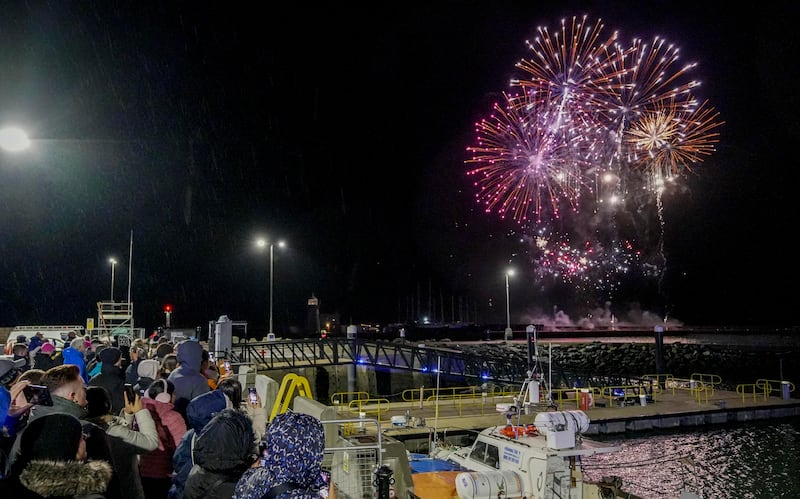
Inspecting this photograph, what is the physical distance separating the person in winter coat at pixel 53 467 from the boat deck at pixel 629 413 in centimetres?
1661

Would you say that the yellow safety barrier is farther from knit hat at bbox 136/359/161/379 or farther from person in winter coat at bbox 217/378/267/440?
knit hat at bbox 136/359/161/379

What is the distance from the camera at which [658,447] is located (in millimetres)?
23312

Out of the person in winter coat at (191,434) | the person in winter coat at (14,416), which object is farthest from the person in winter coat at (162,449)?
the person in winter coat at (14,416)

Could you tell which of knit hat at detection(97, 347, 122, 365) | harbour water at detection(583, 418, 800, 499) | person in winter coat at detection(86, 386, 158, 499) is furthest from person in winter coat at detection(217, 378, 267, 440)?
harbour water at detection(583, 418, 800, 499)

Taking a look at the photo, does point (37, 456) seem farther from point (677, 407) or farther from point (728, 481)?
point (677, 407)

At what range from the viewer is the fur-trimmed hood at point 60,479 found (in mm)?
3277

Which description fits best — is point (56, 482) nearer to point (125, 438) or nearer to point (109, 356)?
point (125, 438)

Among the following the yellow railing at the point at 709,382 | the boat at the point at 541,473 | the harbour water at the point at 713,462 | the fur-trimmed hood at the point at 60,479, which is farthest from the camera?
the yellow railing at the point at 709,382

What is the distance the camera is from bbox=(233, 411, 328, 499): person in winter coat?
316 cm

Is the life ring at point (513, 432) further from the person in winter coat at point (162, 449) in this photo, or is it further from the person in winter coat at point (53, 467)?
the person in winter coat at point (53, 467)

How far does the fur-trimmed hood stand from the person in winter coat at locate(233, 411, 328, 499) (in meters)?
0.93

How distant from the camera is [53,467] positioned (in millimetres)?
3309

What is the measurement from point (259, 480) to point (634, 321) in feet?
384

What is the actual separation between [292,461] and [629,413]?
25.1 metres
